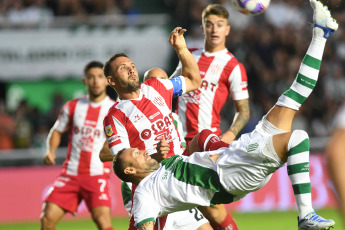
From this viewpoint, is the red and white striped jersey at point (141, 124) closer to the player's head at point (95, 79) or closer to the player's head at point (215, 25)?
the player's head at point (215, 25)

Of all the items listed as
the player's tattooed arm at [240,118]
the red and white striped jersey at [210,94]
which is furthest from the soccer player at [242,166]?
the red and white striped jersey at [210,94]

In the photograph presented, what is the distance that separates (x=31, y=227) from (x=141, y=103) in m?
6.18

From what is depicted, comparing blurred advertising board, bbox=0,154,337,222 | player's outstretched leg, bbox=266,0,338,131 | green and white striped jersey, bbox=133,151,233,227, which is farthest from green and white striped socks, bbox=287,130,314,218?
blurred advertising board, bbox=0,154,337,222

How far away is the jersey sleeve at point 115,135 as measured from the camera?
5836 mm

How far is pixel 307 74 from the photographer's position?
5012 millimetres

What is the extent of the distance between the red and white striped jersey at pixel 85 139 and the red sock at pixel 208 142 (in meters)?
2.87

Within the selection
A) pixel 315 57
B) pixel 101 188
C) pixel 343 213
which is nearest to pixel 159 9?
pixel 101 188

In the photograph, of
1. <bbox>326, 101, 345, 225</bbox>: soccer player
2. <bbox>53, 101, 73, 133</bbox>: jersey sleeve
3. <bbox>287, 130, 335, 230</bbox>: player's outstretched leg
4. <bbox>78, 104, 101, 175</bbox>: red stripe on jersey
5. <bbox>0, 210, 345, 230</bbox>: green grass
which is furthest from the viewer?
<bbox>0, 210, 345, 230</bbox>: green grass

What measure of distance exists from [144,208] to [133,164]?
414 mm

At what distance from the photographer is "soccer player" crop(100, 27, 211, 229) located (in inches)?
234

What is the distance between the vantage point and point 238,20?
609 inches

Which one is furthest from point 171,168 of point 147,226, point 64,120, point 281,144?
point 64,120

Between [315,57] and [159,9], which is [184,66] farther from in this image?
[159,9]

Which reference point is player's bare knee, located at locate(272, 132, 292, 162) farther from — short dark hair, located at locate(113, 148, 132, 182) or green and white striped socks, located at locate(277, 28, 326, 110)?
short dark hair, located at locate(113, 148, 132, 182)
